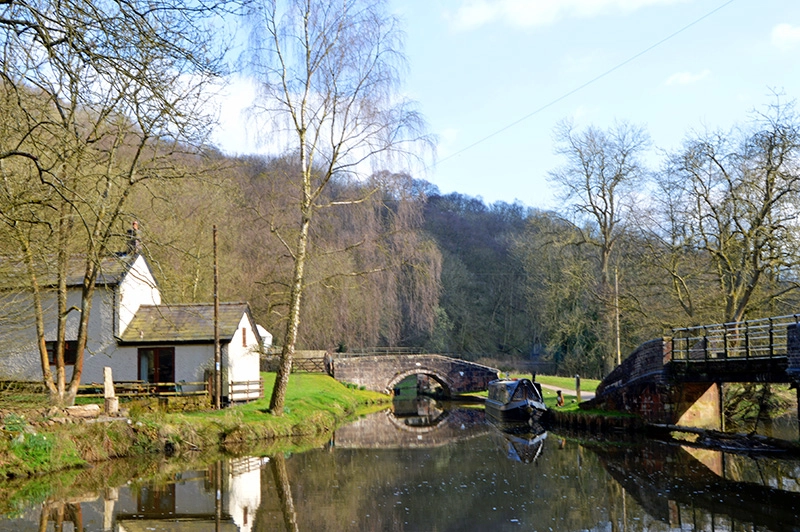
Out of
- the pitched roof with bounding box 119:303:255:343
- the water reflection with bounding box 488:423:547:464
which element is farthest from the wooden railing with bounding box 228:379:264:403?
the water reflection with bounding box 488:423:547:464

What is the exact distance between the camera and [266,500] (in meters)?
13.2

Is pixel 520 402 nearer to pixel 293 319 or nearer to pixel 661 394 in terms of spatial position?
pixel 661 394

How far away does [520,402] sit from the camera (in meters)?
28.9

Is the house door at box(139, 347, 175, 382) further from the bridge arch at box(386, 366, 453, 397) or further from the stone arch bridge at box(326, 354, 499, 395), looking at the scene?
the bridge arch at box(386, 366, 453, 397)

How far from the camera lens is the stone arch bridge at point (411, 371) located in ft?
139

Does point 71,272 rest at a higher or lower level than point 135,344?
higher

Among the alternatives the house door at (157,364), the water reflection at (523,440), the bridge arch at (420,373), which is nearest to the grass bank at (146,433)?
the house door at (157,364)

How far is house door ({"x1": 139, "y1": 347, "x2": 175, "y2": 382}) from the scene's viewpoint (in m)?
26.8

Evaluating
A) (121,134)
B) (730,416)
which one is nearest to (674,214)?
(730,416)

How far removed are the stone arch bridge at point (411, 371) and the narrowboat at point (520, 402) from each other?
42.3 feet

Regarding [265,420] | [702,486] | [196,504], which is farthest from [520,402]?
[196,504]

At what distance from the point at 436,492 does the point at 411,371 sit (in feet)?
96.8

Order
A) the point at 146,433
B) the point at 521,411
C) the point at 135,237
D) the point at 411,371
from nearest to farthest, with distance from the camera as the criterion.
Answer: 1. the point at 135,237
2. the point at 146,433
3. the point at 521,411
4. the point at 411,371

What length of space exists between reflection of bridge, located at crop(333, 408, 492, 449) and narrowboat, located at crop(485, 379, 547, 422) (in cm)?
105
